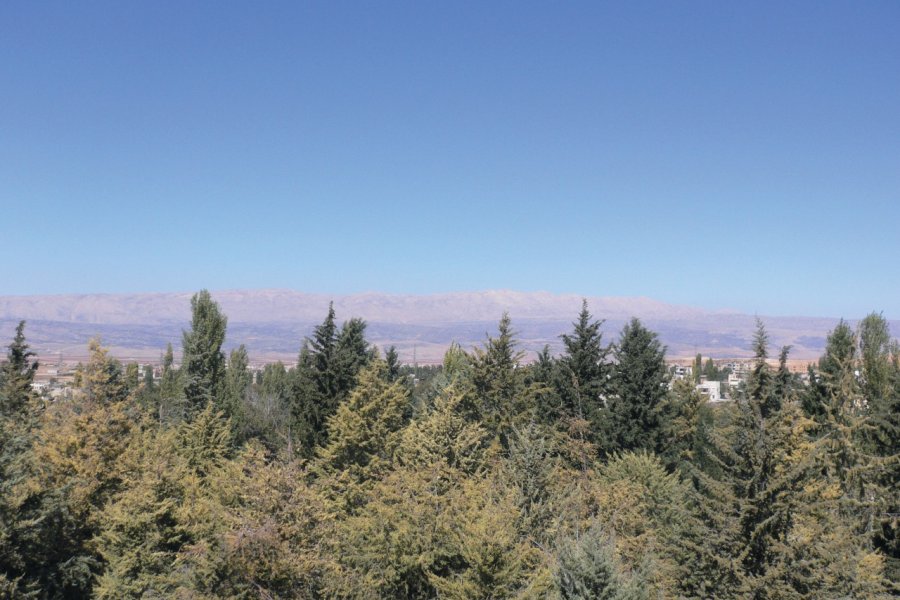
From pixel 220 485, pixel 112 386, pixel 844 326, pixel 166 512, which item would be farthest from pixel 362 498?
pixel 844 326

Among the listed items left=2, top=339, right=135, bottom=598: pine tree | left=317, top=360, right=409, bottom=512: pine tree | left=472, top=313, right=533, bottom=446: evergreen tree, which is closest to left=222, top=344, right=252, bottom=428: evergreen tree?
left=317, top=360, right=409, bottom=512: pine tree

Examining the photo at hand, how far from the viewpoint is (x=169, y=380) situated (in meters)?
73.2

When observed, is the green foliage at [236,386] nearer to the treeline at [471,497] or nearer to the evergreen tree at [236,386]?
the evergreen tree at [236,386]

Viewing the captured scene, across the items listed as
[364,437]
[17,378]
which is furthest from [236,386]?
[364,437]

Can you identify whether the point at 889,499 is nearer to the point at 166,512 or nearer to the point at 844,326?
the point at 844,326

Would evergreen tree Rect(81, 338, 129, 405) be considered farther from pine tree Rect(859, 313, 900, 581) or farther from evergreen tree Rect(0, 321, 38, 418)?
pine tree Rect(859, 313, 900, 581)

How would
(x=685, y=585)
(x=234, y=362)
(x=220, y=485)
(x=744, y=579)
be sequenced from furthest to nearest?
(x=234, y=362) < (x=220, y=485) < (x=685, y=585) < (x=744, y=579)

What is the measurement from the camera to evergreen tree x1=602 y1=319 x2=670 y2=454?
35.9 meters

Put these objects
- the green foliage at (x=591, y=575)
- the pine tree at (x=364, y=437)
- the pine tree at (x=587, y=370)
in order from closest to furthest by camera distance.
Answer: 1. the green foliage at (x=591, y=575)
2. the pine tree at (x=364, y=437)
3. the pine tree at (x=587, y=370)

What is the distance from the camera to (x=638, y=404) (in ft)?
120

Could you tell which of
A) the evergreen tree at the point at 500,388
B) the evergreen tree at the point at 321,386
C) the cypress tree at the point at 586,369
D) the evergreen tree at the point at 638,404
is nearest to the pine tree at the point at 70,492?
the evergreen tree at the point at 321,386

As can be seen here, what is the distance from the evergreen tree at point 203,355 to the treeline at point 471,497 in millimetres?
11873

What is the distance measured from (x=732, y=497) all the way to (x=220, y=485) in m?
17.3

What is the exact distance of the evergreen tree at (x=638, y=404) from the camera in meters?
35.9
